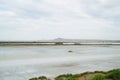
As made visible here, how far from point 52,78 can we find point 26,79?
5.16 feet

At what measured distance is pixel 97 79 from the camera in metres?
9.83

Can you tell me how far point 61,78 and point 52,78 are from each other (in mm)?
1389

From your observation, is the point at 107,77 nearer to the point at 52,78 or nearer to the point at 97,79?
the point at 97,79

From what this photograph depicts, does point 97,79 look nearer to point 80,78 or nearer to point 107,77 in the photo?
point 107,77

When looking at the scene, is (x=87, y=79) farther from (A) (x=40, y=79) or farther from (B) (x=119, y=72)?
(A) (x=40, y=79)

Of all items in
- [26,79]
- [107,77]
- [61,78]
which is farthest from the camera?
[26,79]

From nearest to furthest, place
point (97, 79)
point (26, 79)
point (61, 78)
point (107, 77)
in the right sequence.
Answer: point (97, 79), point (107, 77), point (61, 78), point (26, 79)

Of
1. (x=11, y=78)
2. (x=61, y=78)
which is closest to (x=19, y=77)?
(x=11, y=78)

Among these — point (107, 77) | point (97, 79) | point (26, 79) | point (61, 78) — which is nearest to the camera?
point (97, 79)

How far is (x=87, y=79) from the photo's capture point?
11070 mm

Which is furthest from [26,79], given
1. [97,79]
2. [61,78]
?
[97,79]

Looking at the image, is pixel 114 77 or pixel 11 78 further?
pixel 11 78

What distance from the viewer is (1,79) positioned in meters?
12.7

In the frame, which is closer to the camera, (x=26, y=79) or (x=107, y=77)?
(x=107, y=77)
